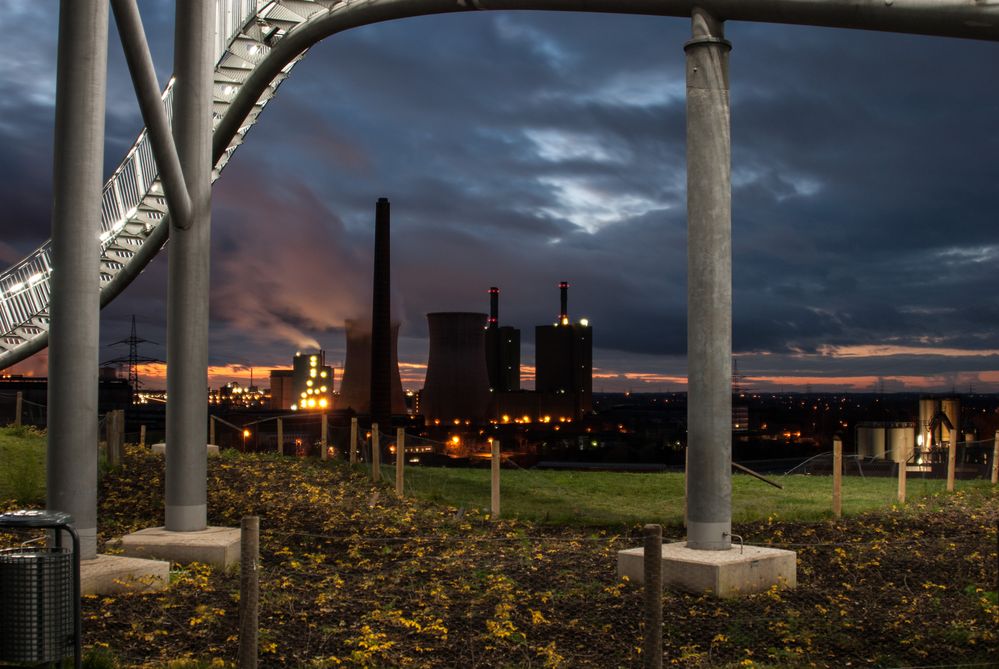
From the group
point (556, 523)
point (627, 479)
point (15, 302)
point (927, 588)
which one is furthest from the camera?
point (627, 479)

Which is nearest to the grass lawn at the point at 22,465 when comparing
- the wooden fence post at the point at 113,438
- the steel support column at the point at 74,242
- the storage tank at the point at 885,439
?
the wooden fence post at the point at 113,438

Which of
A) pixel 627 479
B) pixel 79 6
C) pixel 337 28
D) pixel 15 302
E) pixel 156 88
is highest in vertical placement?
pixel 337 28

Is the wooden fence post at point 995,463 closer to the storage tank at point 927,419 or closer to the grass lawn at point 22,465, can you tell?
the grass lawn at point 22,465

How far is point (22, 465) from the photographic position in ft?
49.1

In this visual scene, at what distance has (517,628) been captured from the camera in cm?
684

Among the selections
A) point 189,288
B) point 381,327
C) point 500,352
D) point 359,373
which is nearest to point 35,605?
point 189,288

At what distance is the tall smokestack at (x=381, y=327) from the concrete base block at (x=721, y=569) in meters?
48.3

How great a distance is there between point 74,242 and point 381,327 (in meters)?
48.7

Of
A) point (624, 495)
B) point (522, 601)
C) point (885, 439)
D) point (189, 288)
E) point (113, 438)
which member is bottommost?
point (885, 439)

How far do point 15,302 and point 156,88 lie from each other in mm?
9281

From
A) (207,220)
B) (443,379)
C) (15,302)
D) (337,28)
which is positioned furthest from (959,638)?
(443,379)

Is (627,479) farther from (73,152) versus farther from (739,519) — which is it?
(73,152)

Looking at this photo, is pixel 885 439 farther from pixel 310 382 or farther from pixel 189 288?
pixel 310 382

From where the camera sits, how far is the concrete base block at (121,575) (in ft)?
24.4
